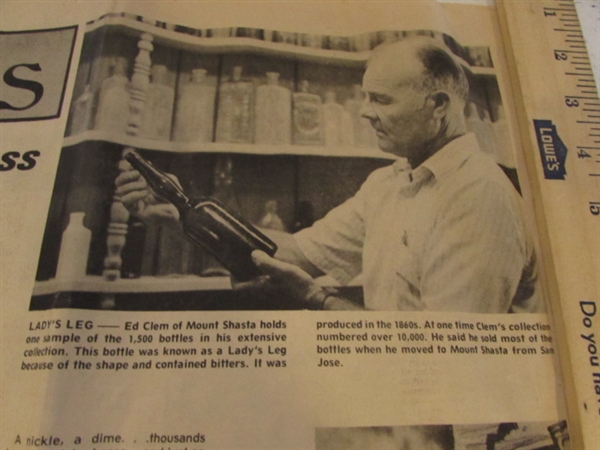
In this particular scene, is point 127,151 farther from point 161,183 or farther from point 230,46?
point 230,46

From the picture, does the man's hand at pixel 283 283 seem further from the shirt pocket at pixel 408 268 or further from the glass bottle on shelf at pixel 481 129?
the glass bottle on shelf at pixel 481 129

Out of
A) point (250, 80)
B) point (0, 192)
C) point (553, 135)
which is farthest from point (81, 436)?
point (553, 135)

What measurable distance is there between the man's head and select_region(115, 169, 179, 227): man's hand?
0.21 metres

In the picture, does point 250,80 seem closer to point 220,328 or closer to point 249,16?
point 249,16

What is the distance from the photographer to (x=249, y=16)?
21.8 inches

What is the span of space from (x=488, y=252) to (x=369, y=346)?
0.14 metres

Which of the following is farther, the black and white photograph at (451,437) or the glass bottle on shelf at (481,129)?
the glass bottle on shelf at (481,129)

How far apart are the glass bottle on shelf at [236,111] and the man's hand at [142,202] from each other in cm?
8

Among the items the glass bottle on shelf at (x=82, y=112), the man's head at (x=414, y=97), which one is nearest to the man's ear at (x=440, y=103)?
the man's head at (x=414, y=97)

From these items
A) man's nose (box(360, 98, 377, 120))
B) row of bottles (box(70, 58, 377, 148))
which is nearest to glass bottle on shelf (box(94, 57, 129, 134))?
row of bottles (box(70, 58, 377, 148))

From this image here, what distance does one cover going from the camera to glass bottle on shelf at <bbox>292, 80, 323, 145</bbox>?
509 millimetres

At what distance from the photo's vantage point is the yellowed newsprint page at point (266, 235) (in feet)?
1.35

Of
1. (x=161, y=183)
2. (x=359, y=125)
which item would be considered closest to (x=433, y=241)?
(x=359, y=125)

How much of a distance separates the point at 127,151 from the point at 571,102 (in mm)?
439
